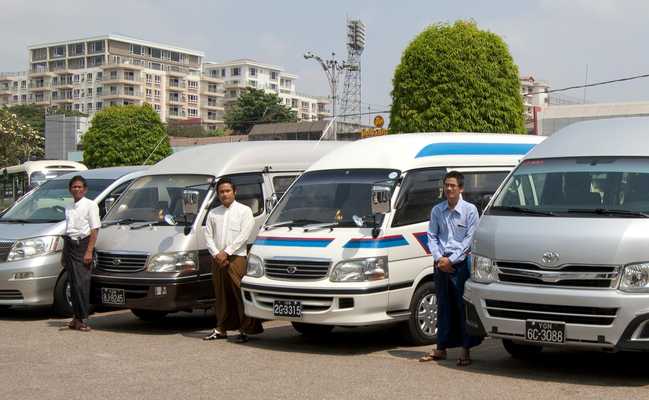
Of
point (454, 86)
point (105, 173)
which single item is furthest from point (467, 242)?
point (454, 86)

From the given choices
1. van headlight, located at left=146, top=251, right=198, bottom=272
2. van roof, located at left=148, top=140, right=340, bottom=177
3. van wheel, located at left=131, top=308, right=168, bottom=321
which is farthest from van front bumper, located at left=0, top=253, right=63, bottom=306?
van headlight, located at left=146, top=251, right=198, bottom=272

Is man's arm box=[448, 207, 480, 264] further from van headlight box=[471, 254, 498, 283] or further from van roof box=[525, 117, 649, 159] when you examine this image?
van roof box=[525, 117, 649, 159]

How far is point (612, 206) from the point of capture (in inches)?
328

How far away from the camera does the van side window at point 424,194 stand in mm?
10492

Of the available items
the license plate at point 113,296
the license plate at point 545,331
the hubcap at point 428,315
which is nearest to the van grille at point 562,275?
the license plate at point 545,331

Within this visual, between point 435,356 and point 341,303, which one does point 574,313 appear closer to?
point 435,356

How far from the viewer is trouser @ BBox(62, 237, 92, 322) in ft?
38.5

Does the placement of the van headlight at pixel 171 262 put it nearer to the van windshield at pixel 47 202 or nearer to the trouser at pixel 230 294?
the trouser at pixel 230 294

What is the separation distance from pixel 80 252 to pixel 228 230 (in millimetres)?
2078

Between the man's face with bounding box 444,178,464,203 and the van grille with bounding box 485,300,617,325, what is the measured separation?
1.26 m

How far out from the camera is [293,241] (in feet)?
33.6

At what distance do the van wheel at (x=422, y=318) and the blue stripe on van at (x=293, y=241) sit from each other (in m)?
1.16

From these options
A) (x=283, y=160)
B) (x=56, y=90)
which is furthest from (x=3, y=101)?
(x=283, y=160)

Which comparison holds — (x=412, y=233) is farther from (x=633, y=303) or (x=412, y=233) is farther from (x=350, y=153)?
(x=633, y=303)
